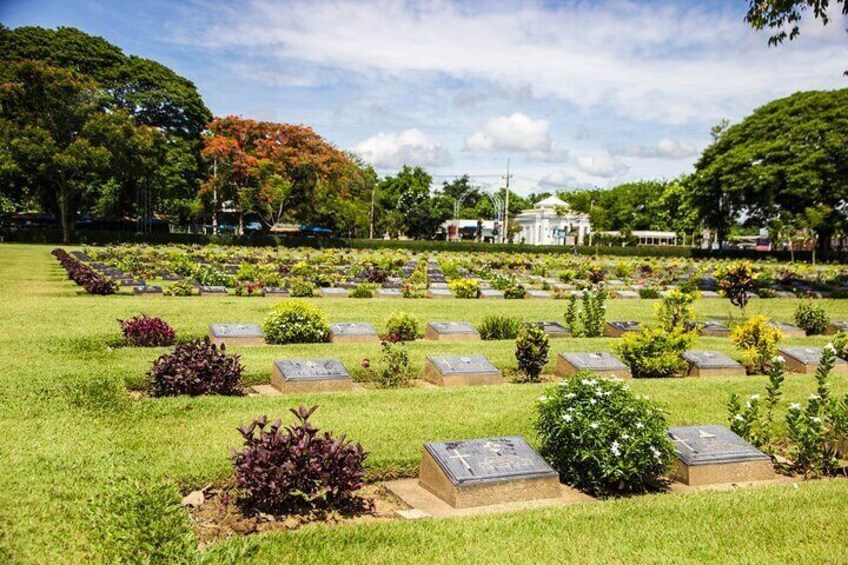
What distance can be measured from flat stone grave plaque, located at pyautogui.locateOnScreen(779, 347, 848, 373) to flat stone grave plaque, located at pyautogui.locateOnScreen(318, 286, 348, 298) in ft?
39.4

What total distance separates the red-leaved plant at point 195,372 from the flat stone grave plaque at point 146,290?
10.9 metres

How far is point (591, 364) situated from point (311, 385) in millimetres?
4051

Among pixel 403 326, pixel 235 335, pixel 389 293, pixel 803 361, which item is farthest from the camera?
pixel 389 293

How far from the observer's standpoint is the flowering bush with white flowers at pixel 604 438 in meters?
5.55

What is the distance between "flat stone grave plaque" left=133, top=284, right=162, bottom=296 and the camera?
712 inches

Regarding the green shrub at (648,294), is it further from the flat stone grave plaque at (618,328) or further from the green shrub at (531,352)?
the green shrub at (531,352)

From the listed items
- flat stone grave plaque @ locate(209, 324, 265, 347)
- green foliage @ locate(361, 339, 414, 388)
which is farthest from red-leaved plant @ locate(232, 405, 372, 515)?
flat stone grave plaque @ locate(209, 324, 265, 347)

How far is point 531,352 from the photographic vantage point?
9742 millimetres

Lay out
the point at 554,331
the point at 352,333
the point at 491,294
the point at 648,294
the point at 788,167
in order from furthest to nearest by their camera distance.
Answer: the point at 788,167 → the point at 648,294 → the point at 491,294 → the point at 554,331 → the point at 352,333

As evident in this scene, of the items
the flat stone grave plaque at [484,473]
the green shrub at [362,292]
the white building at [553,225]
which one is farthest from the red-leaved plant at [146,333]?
the white building at [553,225]

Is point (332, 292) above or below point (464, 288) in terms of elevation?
below

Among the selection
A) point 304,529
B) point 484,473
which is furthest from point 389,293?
point 304,529

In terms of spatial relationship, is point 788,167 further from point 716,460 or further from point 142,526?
point 142,526

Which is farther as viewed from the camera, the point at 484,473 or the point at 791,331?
the point at 791,331
